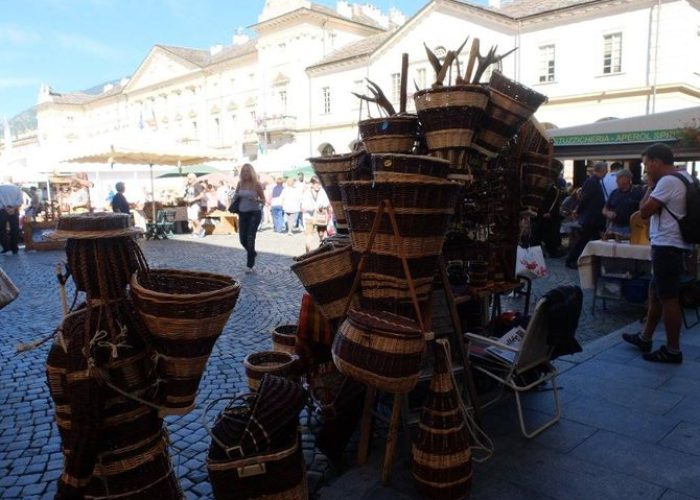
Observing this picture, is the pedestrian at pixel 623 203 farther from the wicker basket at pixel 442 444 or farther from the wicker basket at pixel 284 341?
the wicker basket at pixel 442 444

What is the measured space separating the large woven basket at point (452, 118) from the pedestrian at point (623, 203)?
20.3ft

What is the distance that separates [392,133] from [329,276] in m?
0.90

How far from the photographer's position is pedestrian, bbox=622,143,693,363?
454cm

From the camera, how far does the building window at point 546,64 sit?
2805cm

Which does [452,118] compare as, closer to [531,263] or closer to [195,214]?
[531,263]

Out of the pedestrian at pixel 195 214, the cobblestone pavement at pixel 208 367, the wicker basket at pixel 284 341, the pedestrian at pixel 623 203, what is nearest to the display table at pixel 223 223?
the pedestrian at pixel 195 214

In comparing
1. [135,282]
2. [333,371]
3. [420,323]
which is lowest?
[333,371]

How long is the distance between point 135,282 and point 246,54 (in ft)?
159

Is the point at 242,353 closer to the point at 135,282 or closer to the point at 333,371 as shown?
the point at 333,371

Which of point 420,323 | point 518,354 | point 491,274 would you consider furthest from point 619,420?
point 420,323

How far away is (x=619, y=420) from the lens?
3574 millimetres

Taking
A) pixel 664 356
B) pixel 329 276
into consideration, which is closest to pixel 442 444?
pixel 329 276

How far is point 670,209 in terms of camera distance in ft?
14.9

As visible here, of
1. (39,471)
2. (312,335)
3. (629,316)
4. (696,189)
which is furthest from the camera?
(629,316)
